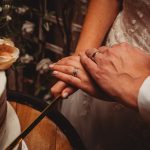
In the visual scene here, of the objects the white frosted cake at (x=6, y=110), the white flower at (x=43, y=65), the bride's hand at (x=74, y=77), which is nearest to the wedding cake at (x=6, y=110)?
the white frosted cake at (x=6, y=110)

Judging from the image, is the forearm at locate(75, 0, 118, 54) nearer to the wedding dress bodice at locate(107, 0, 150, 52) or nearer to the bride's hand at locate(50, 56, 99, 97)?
the wedding dress bodice at locate(107, 0, 150, 52)

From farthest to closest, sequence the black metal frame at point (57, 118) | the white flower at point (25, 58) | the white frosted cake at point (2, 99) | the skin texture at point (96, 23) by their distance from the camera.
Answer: the white flower at point (25, 58) < the skin texture at point (96, 23) < the black metal frame at point (57, 118) < the white frosted cake at point (2, 99)

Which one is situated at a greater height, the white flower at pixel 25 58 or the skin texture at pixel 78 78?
the skin texture at pixel 78 78

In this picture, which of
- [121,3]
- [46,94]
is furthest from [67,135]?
[46,94]

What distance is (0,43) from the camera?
0.92 meters

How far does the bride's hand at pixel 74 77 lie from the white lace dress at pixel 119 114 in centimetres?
25

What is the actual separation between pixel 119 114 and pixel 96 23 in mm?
388

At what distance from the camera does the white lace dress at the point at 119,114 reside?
122cm

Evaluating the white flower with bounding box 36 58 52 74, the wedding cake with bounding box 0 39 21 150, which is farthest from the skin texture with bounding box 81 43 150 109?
the white flower with bounding box 36 58 52 74

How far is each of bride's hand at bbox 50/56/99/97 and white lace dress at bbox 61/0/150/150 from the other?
0.25 m

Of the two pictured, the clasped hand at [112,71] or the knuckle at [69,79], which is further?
the knuckle at [69,79]

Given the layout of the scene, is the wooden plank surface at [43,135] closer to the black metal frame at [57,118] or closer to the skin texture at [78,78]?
the black metal frame at [57,118]

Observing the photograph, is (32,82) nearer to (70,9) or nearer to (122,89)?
(70,9)

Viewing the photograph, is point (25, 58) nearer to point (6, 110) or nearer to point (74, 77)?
point (74, 77)
